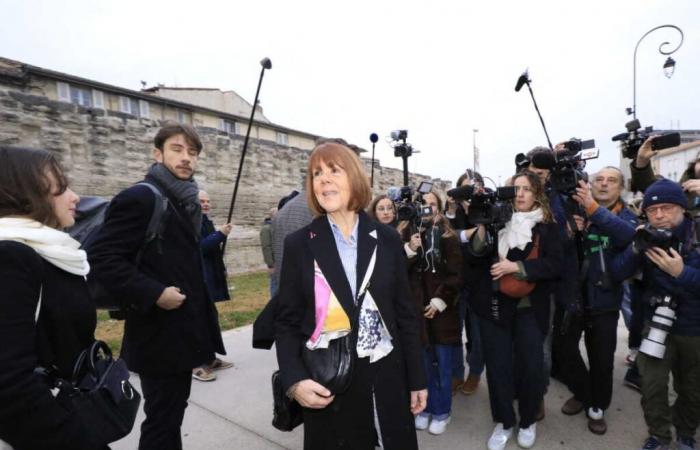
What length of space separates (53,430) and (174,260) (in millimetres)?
1080

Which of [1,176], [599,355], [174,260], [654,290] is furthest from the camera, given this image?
[599,355]

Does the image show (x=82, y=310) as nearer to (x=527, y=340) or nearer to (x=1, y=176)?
(x=1, y=176)

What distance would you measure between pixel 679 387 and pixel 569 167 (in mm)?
1657

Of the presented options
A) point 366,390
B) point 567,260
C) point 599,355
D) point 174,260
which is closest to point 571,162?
point 567,260

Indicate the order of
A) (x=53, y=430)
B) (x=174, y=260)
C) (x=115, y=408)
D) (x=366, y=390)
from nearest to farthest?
(x=53, y=430) < (x=115, y=408) < (x=366, y=390) < (x=174, y=260)

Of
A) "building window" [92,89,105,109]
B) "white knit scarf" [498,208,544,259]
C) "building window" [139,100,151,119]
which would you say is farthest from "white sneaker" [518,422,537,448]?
"building window" [139,100,151,119]

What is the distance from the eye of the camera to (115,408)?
1.25 m

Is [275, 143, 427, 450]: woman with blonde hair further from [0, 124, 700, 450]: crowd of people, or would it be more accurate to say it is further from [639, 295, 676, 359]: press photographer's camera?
[639, 295, 676, 359]: press photographer's camera

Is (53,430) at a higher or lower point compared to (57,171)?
lower

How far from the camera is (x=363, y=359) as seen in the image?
158 cm

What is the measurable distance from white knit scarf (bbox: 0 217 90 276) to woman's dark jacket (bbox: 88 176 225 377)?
565 millimetres

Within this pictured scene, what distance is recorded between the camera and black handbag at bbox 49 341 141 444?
3.78ft

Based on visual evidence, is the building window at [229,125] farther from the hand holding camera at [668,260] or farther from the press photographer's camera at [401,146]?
the hand holding camera at [668,260]

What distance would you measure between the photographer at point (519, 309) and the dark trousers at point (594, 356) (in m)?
0.47
